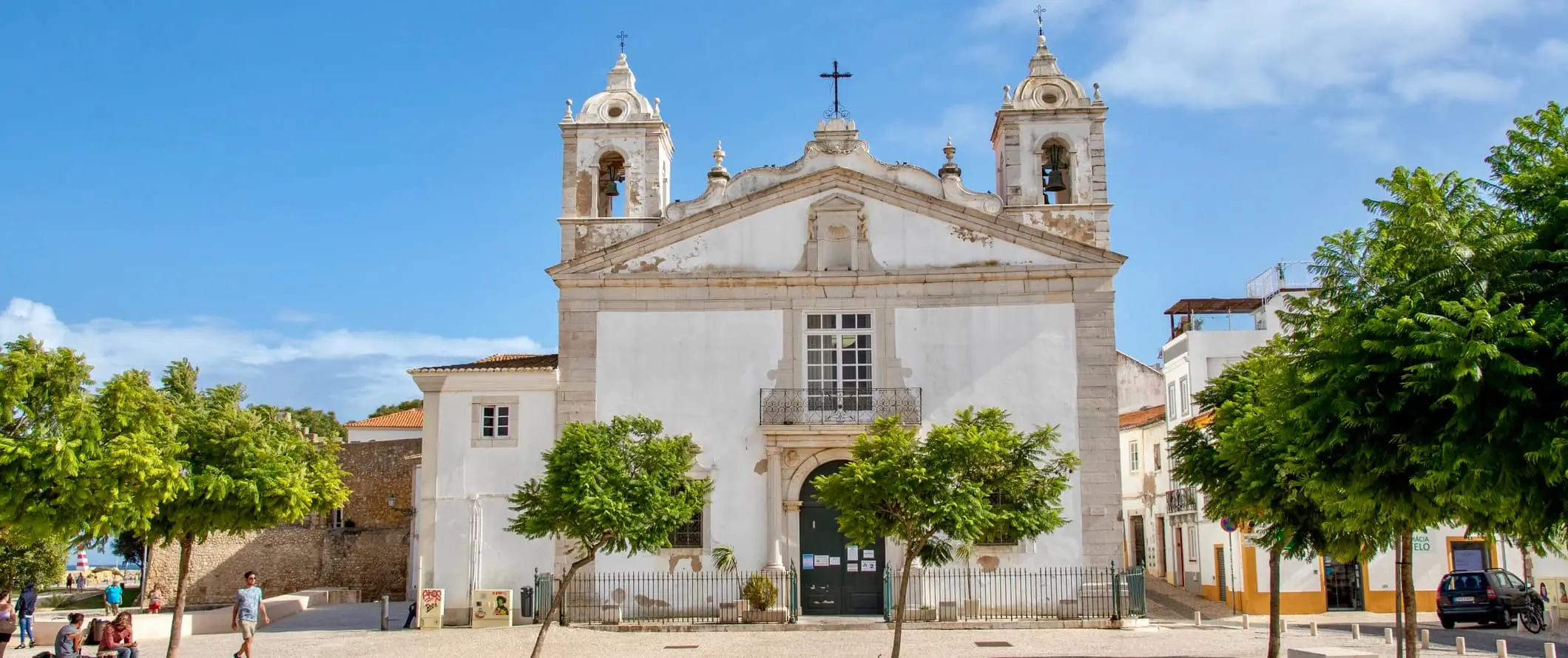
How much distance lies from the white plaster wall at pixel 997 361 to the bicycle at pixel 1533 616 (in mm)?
8219

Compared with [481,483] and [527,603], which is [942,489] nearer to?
[527,603]

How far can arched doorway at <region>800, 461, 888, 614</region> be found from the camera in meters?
22.2

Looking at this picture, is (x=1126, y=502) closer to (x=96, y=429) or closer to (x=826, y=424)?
(x=826, y=424)

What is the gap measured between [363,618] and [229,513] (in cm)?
1149

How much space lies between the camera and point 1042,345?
22.4 m

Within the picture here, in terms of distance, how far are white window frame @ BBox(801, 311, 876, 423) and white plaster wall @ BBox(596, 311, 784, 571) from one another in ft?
2.04

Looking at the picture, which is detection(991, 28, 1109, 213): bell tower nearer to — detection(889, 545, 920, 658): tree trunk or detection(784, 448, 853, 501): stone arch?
detection(784, 448, 853, 501): stone arch

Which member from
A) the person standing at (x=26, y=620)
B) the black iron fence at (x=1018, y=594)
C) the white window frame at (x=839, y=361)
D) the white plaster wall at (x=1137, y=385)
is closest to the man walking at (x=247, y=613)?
the person standing at (x=26, y=620)

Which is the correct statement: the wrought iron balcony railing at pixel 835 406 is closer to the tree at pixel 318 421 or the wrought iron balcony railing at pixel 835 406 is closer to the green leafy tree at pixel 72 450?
the green leafy tree at pixel 72 450

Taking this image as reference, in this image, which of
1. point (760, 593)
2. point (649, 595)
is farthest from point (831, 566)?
point (649, 595)

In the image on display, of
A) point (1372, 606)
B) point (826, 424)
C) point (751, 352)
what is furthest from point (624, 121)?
point (1372, 606)

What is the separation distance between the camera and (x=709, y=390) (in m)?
22.5

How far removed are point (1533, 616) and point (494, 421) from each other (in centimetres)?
1809

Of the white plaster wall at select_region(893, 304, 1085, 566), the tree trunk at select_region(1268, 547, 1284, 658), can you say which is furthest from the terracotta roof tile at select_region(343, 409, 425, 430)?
the tree trunk at select_region(1268, 547, 1284, 658)
